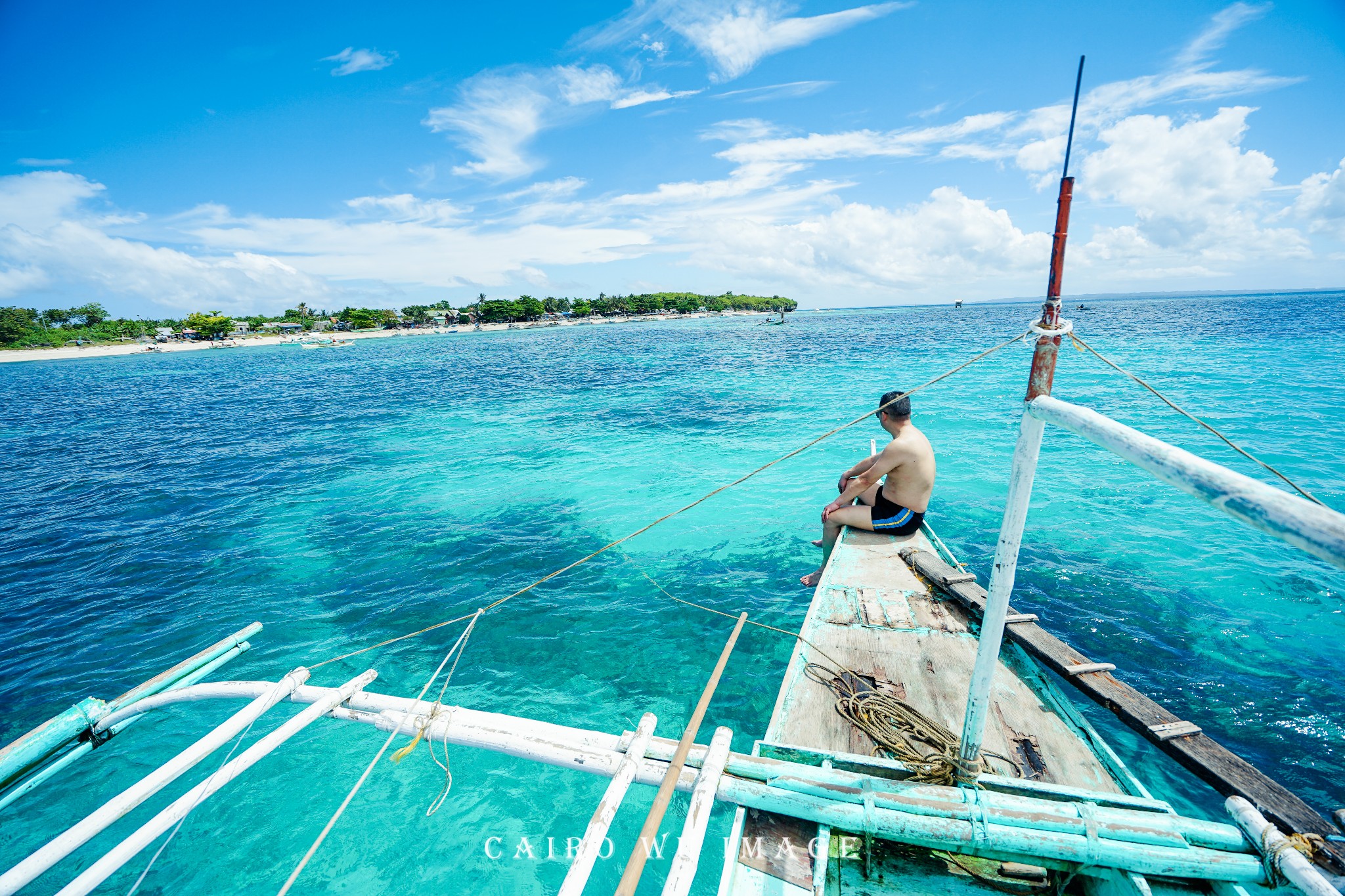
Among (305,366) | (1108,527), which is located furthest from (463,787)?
(305,366)

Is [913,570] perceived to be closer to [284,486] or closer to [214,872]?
[214,872]

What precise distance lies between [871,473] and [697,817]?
5.05 meters

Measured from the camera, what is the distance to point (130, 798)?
11.0 feet

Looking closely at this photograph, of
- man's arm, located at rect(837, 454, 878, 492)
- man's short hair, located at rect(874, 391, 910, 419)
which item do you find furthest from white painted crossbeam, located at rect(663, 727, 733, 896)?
man's arm, located at rect(837, 454, 878, 492)

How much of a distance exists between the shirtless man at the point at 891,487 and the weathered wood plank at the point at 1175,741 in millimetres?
1526

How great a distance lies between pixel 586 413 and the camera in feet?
78.8

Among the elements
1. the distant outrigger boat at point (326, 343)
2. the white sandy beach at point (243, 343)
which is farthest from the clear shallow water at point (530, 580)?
the white sandy beach at point (243, 343)

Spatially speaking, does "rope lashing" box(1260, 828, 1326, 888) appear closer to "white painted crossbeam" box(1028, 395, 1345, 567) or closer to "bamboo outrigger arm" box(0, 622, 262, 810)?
"white painted crossbeam" box(1028, 395, 1345, 567)

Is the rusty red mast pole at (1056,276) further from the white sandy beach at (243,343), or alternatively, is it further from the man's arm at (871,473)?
the white sandy beach at (243,343)

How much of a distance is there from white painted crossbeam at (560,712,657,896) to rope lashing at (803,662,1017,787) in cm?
178

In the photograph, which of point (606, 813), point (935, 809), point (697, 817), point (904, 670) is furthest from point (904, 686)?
point (606, 813)

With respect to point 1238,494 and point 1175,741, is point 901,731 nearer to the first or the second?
point 1175,741

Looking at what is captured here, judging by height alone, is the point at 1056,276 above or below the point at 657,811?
above

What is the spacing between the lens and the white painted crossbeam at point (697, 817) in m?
2.73
